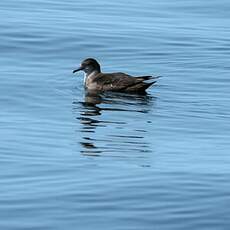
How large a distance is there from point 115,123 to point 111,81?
3.73m

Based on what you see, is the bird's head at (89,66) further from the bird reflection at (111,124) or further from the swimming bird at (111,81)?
the bird reflection at (111,124)

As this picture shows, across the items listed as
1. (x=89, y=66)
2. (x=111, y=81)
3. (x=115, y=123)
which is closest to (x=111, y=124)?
(x=115, y=123)

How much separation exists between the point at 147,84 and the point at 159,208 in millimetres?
8936

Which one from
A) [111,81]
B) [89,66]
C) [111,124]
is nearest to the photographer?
[111,124]

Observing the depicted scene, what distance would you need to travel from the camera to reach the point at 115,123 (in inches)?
720

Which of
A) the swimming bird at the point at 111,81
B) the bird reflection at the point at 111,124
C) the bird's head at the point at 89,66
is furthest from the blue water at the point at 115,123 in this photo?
the bird's head at the point at 89,66

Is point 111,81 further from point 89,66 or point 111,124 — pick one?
point 111,124

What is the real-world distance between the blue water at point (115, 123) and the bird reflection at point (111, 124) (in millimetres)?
22

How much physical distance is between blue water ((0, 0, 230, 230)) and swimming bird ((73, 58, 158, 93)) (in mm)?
235

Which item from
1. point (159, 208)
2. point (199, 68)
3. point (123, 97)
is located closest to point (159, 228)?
point (159, 208)

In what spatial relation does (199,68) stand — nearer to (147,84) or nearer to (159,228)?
(147,84)

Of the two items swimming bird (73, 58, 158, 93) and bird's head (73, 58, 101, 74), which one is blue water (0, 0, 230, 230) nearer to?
swimming bird (73, 58, 158, 93)

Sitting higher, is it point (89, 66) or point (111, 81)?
point (89, 66)

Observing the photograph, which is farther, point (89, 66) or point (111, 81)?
point (89, 66)
